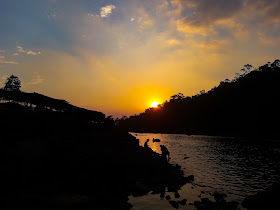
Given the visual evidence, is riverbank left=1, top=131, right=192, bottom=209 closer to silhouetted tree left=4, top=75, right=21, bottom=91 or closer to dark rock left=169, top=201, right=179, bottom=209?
dark rock left=169, top=201, right=179, bottom=209

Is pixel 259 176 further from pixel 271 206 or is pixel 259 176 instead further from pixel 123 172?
pixel 123 172

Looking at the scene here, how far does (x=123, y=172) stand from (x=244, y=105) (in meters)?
114

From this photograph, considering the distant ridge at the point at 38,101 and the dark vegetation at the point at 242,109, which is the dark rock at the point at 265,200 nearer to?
the distant ridge at the point at 38,101

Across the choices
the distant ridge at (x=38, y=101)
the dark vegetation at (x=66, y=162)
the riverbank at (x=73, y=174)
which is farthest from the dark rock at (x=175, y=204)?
the distant ridge at (x=38, y=101)

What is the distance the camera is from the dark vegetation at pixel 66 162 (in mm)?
15094

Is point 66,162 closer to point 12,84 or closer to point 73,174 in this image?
point 73,174

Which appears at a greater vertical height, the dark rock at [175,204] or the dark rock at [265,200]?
the dark rock at [265,200]

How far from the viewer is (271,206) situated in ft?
51.9

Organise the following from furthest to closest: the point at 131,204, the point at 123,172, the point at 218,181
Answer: the point at 218,181
the point at 123,172
the point at 131,204

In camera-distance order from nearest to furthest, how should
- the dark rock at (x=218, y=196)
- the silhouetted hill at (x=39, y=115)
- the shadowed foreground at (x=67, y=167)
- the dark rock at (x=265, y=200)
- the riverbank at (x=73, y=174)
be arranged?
the riverbank at (x=73, y=174) → the shadowed foreground at (x=67, y=167) → the dark rock at (x=265, y=200) → the dark rock at (x=218, y=196) → the silhouetted hill at (x=39, y=115)

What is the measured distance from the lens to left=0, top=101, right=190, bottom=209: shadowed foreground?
1479 cm

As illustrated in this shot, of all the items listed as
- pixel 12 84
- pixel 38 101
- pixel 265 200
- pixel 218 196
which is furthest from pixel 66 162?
pixel 12 84

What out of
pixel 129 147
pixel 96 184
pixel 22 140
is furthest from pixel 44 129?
pixel 129 147

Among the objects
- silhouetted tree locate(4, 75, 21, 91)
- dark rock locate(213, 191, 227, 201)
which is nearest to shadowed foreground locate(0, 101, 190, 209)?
dark rock locate(213, 191, 227, 201)
